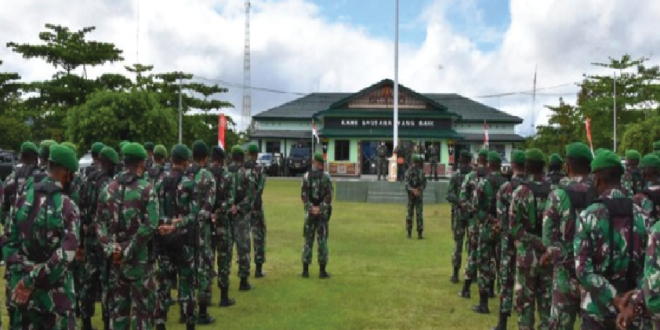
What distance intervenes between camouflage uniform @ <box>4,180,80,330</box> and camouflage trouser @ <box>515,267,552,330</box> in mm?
4493

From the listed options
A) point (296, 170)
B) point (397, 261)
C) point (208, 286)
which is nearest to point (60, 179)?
point (208, 286)

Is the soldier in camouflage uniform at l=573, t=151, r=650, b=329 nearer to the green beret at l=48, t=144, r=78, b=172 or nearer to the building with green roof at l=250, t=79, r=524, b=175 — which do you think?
the green beret at l=48, t=144, r=78, b=172

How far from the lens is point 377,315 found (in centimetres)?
855

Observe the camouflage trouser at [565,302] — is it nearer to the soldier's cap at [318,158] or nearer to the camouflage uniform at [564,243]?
the camouflage uniform at [564,243]

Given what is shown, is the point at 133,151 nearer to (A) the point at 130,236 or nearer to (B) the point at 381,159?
(A) the point at 130,236

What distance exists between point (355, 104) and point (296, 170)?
23.1 feet

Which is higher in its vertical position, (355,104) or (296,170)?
(355,104)

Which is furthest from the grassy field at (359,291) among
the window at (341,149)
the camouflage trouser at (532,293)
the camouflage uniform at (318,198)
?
the window at (341,149)

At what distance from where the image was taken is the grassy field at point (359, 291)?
826cm

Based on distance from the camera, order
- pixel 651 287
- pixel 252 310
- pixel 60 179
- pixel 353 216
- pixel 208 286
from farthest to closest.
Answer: pixel 353 216
pixel 252 310
pixel 208 286
pixel 60 179
pixel 651 287

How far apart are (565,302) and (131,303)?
4128 mm

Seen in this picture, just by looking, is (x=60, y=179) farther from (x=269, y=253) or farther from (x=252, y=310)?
(x=269, y=253)

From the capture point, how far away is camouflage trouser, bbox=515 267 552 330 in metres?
6.60

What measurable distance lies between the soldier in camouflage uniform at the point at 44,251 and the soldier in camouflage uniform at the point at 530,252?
448 centimetres
